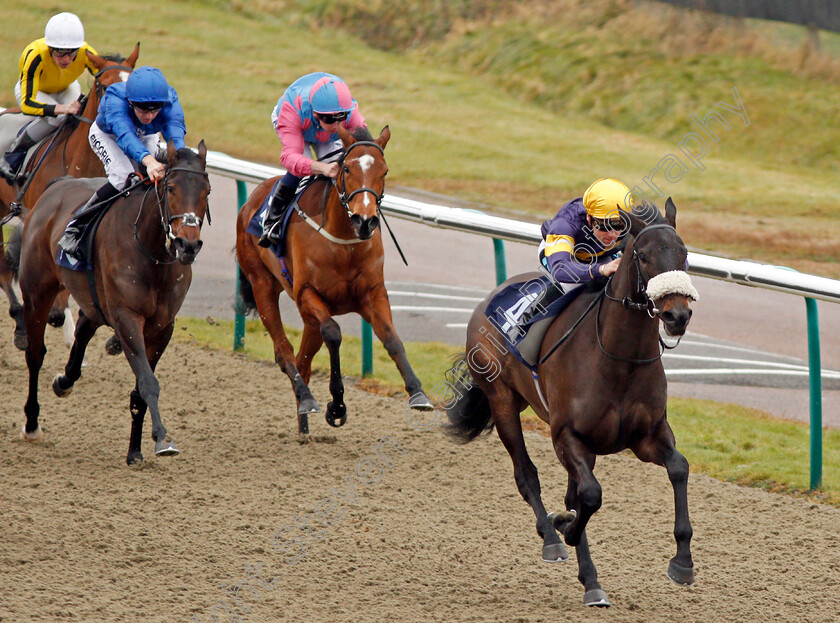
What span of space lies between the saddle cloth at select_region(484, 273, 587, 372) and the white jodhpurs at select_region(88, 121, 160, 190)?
2.63m

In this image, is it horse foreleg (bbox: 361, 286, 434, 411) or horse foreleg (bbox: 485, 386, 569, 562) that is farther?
horse foreleg (bbox: 361, 286, 434, 411)

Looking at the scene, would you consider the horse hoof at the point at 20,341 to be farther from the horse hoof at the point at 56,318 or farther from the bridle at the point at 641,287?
the bridle at the point at 641,287

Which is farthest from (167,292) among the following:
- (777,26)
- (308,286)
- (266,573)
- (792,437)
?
(777,26)

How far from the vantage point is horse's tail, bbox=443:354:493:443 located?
6129 mm

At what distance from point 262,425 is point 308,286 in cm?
132

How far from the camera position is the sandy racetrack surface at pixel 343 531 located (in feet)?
16.7

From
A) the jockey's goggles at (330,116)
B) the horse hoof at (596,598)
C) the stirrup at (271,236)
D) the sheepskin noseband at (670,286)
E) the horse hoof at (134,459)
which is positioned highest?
the jockey's goggles at (330,116)

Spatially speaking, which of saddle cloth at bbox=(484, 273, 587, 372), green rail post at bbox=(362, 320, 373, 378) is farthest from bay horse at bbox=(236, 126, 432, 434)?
green rail post at bbox=(362, 320, 373, 378)

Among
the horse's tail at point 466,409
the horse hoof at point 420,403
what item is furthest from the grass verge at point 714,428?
the horse's tail at point 466,409

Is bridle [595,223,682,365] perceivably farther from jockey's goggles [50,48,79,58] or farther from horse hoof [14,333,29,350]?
jockey's goggles [50,48,79,58]

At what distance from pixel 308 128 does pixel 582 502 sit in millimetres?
3524

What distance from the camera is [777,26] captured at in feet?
77.6

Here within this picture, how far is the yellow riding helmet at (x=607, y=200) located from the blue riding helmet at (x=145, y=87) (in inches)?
114

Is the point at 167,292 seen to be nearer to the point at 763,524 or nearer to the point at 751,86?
the point at 763,524
